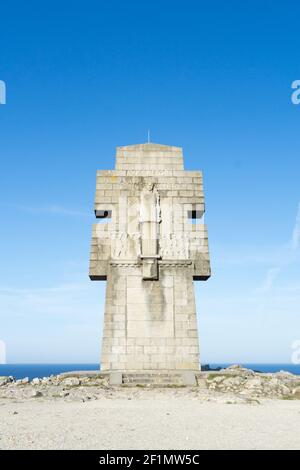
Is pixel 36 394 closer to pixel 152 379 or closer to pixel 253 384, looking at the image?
pixel 152 379

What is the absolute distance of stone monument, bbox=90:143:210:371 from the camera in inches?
746

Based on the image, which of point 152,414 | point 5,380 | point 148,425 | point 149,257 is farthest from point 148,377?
point 148,425

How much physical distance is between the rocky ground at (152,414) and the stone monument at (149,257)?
220cm

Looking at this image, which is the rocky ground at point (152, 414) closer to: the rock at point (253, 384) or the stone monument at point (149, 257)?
the rock at point (253, 384)

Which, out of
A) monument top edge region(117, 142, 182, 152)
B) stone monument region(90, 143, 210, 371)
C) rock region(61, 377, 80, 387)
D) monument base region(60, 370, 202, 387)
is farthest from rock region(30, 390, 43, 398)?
monument top edge region(117, 142, 182, 152)

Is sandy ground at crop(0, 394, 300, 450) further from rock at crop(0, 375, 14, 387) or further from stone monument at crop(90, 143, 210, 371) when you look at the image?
stone monument at crop(90, 143, 210, 371)

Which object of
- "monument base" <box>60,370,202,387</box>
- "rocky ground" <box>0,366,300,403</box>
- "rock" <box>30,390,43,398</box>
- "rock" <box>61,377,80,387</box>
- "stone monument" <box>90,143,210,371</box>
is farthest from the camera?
"stone monument" <box>90,143,210,371</box>

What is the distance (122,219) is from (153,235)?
1649 millimetres

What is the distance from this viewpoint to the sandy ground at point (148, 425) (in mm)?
7836

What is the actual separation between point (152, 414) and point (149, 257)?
9.46 metres

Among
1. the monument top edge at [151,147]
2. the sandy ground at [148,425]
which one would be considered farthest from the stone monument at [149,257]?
the sandy ground at [148,425]
